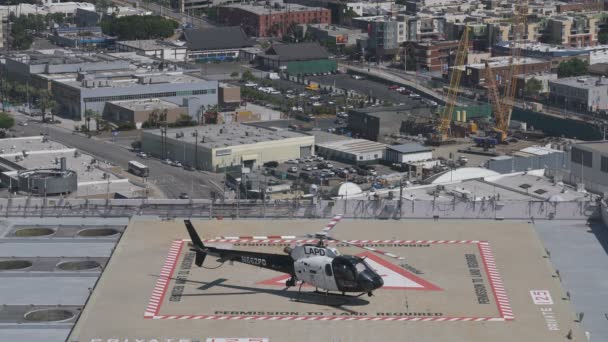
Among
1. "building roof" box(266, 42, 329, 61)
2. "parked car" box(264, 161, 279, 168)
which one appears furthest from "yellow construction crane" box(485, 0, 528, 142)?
"parked car" box(264, 161, 279, 168)

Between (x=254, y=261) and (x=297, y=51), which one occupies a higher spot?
(x=254, y=261)

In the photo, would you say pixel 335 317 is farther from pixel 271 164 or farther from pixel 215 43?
pixel 215 43

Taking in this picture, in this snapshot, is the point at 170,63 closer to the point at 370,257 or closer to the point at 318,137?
the point at 318,137

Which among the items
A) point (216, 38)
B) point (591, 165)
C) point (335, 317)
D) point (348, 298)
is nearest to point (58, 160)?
point (591, 165)

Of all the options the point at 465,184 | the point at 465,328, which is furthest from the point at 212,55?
the point at 465,328

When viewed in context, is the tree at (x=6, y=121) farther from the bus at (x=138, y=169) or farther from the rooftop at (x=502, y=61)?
the rooftop at (x=502, y=61)

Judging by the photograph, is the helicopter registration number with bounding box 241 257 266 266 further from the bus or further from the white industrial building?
the white industrial building

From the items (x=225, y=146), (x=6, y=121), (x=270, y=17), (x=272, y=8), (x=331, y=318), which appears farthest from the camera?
(x=272, y=8)
